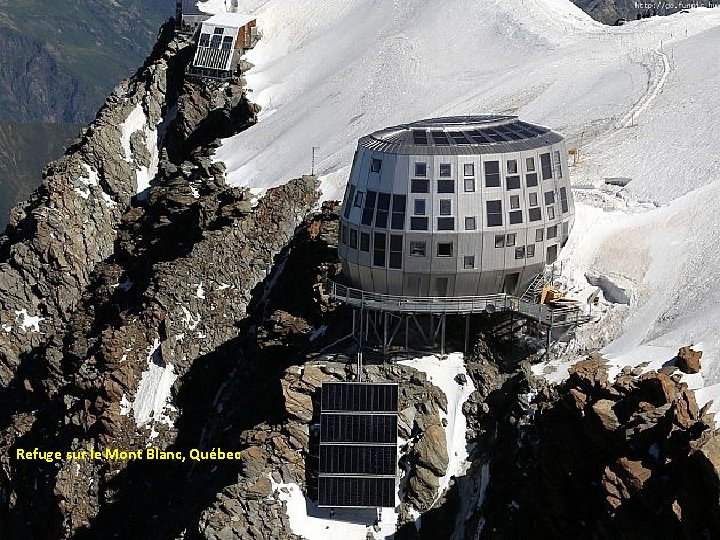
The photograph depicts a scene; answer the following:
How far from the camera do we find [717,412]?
47406 millimetres

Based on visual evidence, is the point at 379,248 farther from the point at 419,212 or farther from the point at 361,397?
the point at 361,397

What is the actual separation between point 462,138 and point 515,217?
4.18m

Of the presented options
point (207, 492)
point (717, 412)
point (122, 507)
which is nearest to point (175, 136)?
point (122, 507)

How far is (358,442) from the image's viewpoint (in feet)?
194

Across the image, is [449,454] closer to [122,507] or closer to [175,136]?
[122,507]

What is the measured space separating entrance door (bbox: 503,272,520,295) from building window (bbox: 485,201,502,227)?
2.45 meters

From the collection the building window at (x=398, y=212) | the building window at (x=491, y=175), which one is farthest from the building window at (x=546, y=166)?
the building window at (x=398, y=212)

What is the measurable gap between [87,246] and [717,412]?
2558 inches

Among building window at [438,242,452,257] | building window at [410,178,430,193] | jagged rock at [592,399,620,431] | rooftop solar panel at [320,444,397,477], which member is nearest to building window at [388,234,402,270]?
building window at [438,242,452,257]

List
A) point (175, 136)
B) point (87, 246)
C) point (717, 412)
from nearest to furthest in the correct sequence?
point (717, 412)
point (87, 246)
point (175, 136)

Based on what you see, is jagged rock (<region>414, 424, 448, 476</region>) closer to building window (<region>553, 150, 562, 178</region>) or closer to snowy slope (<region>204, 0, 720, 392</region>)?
snowy slope (<region>204, 0, 720, 392</region>)

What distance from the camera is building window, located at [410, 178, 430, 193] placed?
5999cm

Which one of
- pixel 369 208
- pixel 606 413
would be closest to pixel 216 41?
pixel 369 208

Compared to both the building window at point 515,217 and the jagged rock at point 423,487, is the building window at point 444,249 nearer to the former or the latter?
the building window at point 515,217
